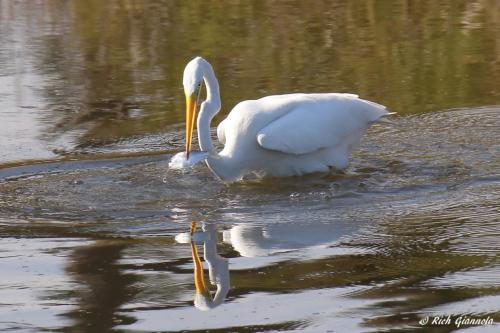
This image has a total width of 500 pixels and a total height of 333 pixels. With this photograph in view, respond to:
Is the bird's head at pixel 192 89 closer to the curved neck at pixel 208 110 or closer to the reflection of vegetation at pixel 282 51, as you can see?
the curved neck at pixel 208 110

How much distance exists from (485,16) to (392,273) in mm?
9114

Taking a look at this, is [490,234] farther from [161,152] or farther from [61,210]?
[161,152]

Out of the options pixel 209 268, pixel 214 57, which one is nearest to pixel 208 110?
pixel 209 268

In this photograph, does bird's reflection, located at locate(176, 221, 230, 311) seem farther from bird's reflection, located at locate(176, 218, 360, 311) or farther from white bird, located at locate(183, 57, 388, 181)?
white bird, located at locate(183, 57, 388, 181)

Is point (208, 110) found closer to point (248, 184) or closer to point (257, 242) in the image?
point (248, 184)

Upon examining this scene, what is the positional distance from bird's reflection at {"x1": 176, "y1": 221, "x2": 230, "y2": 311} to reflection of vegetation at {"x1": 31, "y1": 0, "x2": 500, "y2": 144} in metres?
3.14

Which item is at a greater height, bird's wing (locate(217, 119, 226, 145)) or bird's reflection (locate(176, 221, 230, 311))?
bird's reflection (locate(176, 221, 230, 311))

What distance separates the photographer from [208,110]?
860 centimetres

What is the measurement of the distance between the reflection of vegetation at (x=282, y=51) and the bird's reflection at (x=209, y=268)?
3143 mm

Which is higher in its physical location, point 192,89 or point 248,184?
point 192,89

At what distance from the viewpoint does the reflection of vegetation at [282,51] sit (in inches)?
441

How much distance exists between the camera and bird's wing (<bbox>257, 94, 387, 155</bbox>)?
8.74 metres

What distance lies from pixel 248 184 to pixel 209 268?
8.21ft

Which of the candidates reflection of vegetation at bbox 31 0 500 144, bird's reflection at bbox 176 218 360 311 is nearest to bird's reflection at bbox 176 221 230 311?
bird's reflection at bbox 176 218 360 311
